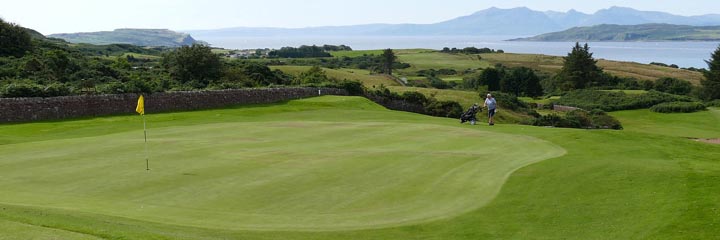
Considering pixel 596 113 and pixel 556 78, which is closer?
pixel 596 113

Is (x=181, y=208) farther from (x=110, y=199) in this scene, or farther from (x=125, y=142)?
(x=125, y=142)

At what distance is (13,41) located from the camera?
232 feet

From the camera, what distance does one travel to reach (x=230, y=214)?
13.2 meters

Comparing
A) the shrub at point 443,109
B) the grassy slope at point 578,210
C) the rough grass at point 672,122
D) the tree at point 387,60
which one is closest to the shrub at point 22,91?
the grassy slope at point 578,210

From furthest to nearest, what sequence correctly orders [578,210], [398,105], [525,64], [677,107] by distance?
[525,64] < [677,107] < [398,105] < [578,210]

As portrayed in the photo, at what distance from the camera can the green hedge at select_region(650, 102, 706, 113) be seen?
73856mm

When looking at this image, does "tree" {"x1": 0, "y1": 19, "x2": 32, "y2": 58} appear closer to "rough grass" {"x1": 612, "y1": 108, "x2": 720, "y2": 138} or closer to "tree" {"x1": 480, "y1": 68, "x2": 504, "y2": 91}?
"rough grass" {"x1": 612, "y1": 108, "x2": 720, "y2": 138}

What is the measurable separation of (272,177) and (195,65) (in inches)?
2182

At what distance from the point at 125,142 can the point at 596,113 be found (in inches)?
2487

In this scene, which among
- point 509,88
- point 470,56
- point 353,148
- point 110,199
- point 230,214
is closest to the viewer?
point 230,214

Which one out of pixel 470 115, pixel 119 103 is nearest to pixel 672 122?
pixel 470 115

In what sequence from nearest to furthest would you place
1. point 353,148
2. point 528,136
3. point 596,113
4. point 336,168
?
point 336,168 → point 353,148 → point 528,136 → point 596,113

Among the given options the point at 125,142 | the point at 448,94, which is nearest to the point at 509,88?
the point at 448,94

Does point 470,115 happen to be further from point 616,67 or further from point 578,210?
point 616,67
